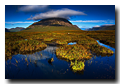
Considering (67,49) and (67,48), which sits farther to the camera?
(67,48)

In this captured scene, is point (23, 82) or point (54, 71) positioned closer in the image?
point (23, 82)

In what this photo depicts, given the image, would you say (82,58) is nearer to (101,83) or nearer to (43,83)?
(101,83)

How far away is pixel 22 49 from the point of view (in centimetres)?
1425

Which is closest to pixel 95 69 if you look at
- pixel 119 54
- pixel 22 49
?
pixel 119 54

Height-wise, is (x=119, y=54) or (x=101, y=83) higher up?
(x=119, y=54)

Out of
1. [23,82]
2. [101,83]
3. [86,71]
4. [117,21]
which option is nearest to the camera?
[101,83]

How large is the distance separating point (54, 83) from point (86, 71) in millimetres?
3910

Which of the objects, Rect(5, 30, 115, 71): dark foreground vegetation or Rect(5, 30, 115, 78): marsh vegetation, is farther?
Rect(5, 30, 115, 71): dark foreground vegetation

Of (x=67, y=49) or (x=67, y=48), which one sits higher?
(x=67, y=48)

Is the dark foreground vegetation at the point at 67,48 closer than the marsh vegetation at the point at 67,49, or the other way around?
the marsh vegetation at the point at 67,49

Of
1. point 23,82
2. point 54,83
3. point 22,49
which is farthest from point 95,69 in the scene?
point 22,49

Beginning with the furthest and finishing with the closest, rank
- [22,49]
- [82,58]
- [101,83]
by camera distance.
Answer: [22,49] < [82,58] < [101,83]
